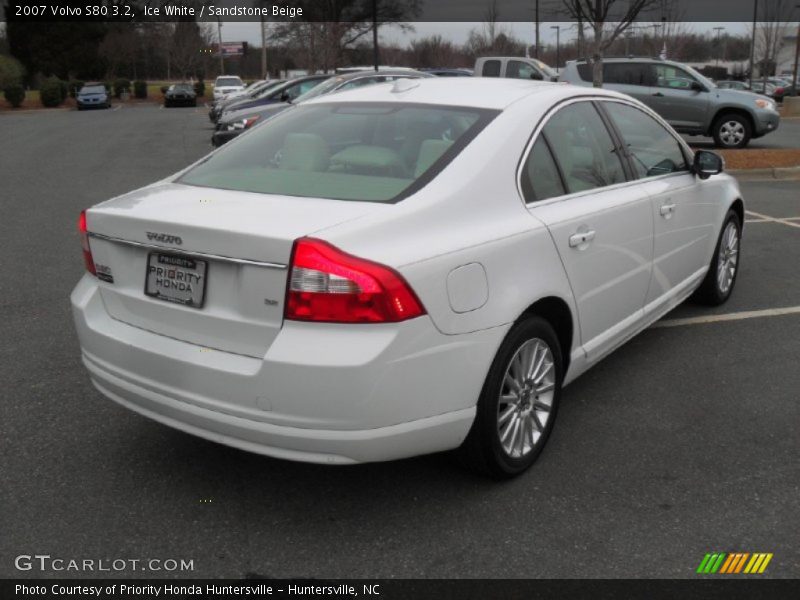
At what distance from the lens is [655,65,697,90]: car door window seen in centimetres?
1683

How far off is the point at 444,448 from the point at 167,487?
1.19 meters

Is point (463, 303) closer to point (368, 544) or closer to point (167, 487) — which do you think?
point (368, 544)

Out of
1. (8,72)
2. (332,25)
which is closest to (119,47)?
(8,72)

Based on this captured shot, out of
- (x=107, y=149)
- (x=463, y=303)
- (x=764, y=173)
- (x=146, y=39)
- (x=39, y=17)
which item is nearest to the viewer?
(x=463, y=303)

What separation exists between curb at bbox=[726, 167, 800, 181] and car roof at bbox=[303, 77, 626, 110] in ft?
31.7

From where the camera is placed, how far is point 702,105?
54.6 ft

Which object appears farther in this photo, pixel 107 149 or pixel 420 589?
pixel 107 149

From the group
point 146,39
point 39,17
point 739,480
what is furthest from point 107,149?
point 146,39

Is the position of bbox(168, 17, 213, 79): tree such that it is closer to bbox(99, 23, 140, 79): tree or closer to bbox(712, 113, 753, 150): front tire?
bbox(99, 23, 140, 79): tree

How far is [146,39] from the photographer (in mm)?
72688

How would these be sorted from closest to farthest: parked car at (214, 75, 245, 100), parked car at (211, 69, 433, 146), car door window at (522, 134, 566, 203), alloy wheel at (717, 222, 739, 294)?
car door window at (522, 134, 566, 203) < alloy wheel at (717, 222, 739, 294) < parked car at (211, 69, 433, 146) < parked car at (214, 75, 245, 100)

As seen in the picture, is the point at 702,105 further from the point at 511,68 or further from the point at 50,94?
the point at 50,94

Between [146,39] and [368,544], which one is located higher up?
[146,39]

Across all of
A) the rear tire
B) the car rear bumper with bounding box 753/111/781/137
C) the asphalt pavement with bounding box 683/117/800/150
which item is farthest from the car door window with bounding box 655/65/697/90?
the rear tire
